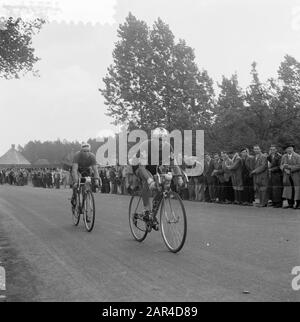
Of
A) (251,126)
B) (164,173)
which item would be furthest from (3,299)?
(251,126)

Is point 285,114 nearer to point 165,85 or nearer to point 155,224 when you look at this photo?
point 165,85

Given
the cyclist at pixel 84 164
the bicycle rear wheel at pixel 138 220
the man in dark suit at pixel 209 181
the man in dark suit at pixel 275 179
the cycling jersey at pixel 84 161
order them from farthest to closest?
the man in dark suit at pixel 209 181
the man in dark suit at pixel 275 179
the cycling jersey at pixel 84 161
the cyclist at pixel 84 164
the bicycle rear wheel at pixel 138 220

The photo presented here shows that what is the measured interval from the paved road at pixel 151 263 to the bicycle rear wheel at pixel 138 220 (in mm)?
174

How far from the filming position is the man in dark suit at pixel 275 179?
16.5 m

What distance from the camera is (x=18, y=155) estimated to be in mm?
148375

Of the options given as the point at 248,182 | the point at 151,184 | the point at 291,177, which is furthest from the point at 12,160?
the point at 151,184

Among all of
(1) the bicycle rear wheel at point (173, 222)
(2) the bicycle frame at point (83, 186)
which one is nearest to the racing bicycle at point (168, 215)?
(1) the bicycle rear wheel at point (173, 222)

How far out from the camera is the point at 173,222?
318 inches

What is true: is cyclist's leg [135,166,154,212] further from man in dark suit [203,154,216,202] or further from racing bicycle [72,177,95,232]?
man in dark suit [203,154,216,202]

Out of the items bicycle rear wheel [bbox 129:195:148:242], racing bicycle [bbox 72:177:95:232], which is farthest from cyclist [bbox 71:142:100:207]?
bicycle rear wheel [bbox 129:195:148:242]

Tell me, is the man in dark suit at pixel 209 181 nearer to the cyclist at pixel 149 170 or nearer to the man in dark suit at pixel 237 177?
the man in dark suit at pixel 237 177

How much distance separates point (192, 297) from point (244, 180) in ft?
43.0

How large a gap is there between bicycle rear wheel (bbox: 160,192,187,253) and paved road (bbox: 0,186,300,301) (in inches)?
6.7

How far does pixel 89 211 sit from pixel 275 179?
748 cm
